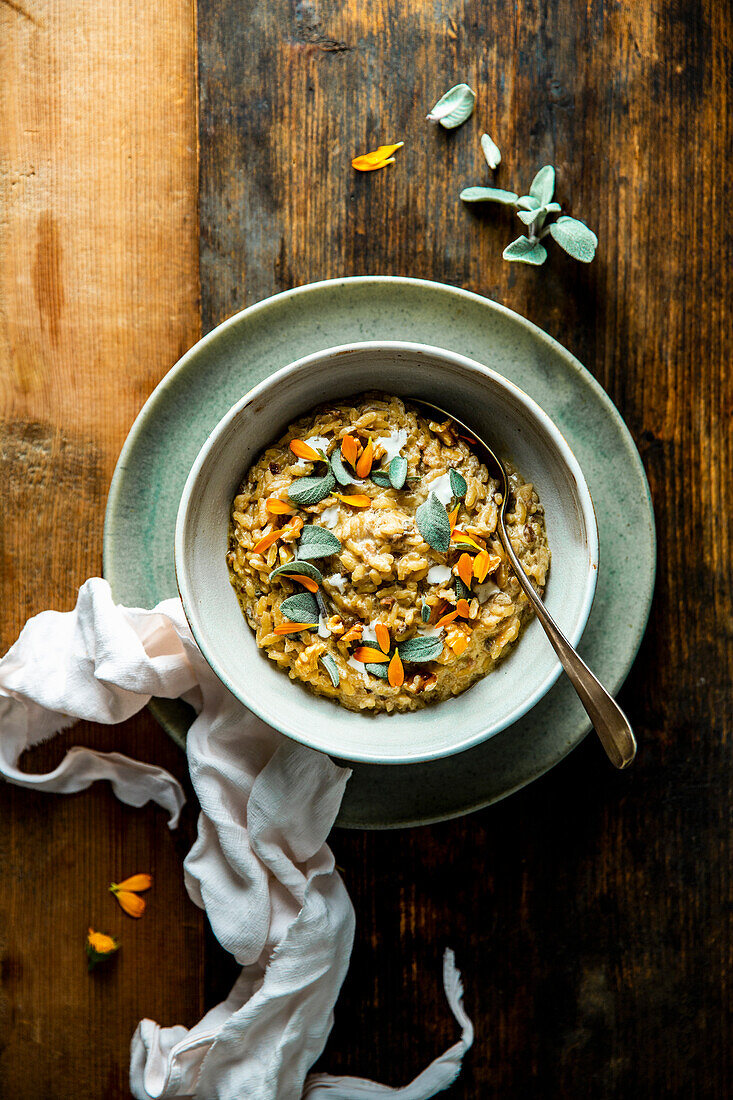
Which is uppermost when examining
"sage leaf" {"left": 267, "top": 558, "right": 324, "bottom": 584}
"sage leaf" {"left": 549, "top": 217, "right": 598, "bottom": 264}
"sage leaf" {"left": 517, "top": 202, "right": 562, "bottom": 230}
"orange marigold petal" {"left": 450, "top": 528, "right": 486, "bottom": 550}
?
"sage leaf" {"left": 517, "top": 202, "right": 562, "bottom": 230}

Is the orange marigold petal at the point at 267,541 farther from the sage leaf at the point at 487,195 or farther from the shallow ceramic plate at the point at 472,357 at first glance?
the sage leaf at the point at 487,195

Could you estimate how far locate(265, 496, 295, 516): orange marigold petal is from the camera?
1.85m

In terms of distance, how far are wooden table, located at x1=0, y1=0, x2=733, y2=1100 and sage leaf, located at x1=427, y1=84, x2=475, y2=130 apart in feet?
0.11

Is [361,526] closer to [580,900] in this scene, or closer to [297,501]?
[297,501]

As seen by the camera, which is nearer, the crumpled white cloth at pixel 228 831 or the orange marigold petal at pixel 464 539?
the orange marigold petal at pixel 464 539

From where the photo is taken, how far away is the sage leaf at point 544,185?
214cm

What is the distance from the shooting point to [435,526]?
1800mm

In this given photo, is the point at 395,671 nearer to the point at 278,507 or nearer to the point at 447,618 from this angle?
the point at 447,618

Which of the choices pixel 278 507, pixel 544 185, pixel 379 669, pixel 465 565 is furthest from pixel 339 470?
pixel 544 185

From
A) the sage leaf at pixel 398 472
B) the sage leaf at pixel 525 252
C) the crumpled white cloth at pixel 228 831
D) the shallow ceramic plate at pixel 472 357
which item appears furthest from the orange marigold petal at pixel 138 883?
the sage leaf at pixel 525 252

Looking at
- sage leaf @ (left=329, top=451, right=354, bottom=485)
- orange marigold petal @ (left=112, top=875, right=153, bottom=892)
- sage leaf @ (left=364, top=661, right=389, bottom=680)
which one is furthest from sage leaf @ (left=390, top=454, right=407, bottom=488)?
orange marigold petal @ (left=112, top=875, right=153, bottom=892)

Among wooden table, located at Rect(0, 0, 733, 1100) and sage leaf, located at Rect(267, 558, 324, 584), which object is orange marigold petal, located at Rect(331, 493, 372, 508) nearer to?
sage leaf, located at Rect(267, 558, 324, 584)

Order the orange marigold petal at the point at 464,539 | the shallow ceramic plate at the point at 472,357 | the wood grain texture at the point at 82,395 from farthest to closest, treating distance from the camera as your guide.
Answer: the wood grain texture at the point at 82,395, the shallow ceramic plate at the point at 472,357, the orange marigold petal at the point at 464,539

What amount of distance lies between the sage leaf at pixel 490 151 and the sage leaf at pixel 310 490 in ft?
3.59
